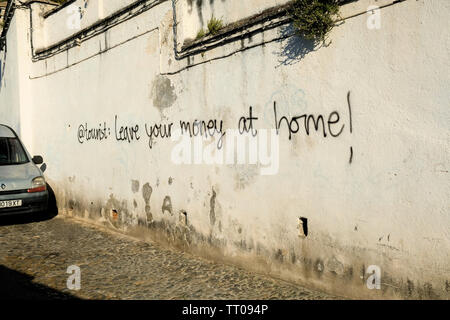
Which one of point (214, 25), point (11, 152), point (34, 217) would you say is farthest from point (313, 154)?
point (34, 217)

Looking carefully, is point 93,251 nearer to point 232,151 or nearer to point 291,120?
point 232,151

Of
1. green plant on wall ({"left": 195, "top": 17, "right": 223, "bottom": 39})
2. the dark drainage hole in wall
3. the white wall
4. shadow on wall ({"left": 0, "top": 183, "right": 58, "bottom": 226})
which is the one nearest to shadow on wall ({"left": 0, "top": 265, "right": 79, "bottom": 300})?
the white wall

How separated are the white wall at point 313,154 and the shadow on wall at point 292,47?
0.02 metres

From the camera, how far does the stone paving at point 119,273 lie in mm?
4512

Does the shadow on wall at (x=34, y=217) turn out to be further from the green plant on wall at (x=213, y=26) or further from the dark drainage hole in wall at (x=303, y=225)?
the dark drainage hole in wall at (x=303, y=225)

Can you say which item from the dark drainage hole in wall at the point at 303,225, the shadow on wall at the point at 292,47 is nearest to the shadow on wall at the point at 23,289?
the dark drainage hole in wall at the point at 303,225

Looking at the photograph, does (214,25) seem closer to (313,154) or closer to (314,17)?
(314,17)

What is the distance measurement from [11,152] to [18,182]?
1.22 m

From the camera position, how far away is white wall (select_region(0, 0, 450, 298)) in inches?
139

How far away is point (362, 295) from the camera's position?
3.99m

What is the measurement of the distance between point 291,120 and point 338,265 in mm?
1572

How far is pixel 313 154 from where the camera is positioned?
14.4 ft

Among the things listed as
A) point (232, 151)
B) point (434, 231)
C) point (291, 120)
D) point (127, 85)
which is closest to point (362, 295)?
point (434, 231)

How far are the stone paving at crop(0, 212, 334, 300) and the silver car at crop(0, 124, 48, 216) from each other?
0.65 metres
